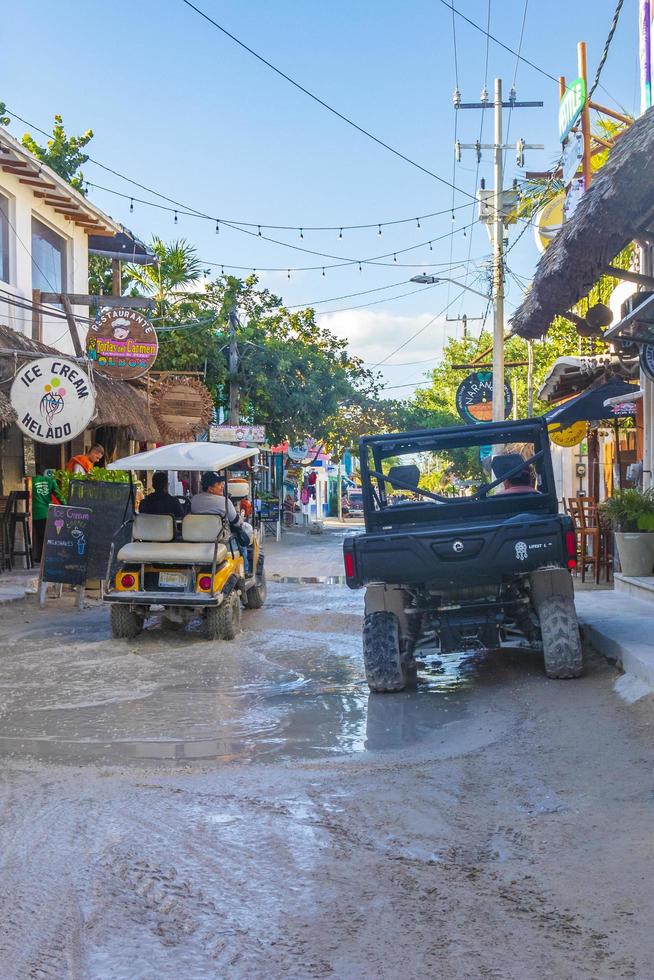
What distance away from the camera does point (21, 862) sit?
431cm

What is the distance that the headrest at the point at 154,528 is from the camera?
36.9 ft

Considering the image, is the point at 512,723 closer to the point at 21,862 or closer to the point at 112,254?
the point at 21,862

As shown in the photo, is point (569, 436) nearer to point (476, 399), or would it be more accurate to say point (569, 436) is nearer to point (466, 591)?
point (476, 399)

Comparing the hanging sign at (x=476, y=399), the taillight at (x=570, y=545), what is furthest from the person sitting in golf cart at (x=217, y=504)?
the hanging sign at (x=476, y=399)

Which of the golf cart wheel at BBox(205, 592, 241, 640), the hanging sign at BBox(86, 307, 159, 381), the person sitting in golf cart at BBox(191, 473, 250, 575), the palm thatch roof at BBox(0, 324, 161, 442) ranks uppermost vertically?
the hanging sign at BBox(86, 307, 159, 381)

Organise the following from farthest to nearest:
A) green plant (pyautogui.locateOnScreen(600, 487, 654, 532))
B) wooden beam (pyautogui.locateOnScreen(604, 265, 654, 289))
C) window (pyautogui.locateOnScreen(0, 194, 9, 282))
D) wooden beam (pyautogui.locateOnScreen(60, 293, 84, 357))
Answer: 1. window (pyautogui.locateOnScreen(0, 194, 9, 282))
2. wooden beam (pyautogui.locateOnScreen(60, 293, 84, 357))
3. green plant (pyautogui.locateOnScreen(600, 487, 654, 532))
4. wooden beam (pyautogui.locateOnScreen(604, 265, 654, 289))

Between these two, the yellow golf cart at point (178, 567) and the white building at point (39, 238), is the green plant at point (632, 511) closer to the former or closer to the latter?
the yellow golf cart at point (178, 567)

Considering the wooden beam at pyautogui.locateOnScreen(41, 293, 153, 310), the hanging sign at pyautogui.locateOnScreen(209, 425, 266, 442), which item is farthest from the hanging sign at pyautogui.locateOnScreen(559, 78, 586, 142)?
the hanging sign at pyautogui.locateOnScreen(209, 425, 266, 442)

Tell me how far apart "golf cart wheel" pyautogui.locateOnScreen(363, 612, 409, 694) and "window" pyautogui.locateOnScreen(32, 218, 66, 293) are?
524 inches

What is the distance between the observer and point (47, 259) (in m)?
20.1

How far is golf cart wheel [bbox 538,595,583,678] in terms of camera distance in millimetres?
8000

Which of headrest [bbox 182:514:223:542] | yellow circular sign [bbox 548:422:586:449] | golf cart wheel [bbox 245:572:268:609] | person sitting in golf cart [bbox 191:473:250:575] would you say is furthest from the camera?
yellow circular sign [bbox 548:422:586:449]

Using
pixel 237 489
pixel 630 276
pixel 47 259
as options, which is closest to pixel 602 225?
pixel 630 276

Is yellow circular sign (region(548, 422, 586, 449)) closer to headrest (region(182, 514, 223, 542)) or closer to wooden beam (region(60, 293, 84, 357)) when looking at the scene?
wooden beam (region(60, 293, 84, 357))
